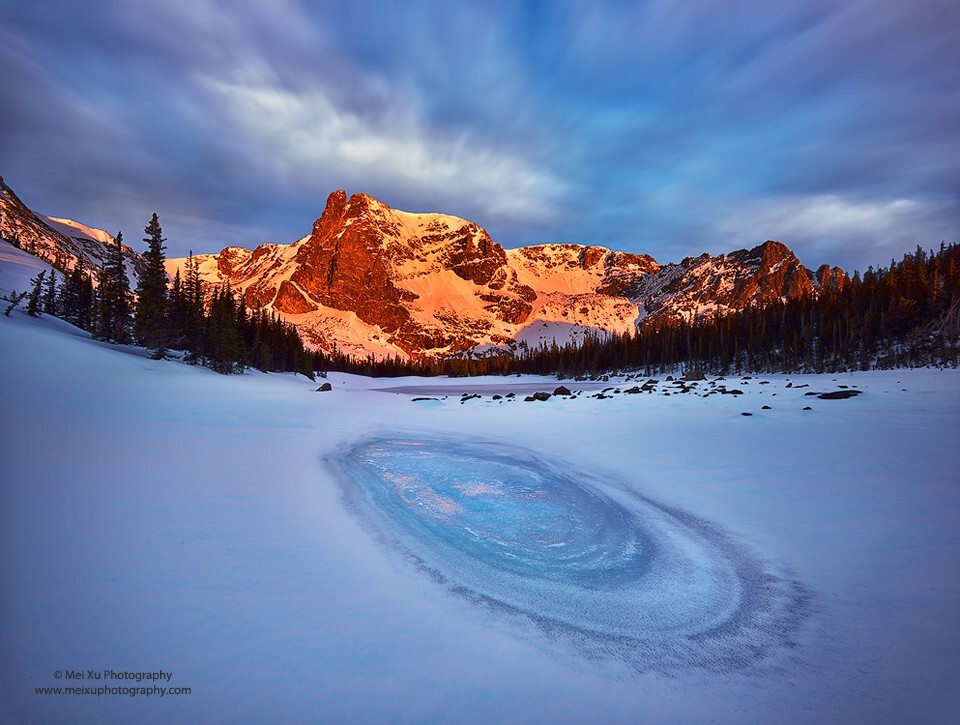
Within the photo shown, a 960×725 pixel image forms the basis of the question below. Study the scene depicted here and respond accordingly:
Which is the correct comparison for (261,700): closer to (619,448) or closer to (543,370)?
(619,448)

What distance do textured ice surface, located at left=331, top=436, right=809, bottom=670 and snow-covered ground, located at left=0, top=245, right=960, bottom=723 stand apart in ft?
0.11

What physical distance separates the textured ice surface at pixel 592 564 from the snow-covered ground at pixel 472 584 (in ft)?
0.11

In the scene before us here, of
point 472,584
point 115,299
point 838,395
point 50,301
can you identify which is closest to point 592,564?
point 472,584

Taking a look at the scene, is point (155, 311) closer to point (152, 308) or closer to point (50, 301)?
point (152, 308)

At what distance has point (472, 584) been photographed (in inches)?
165

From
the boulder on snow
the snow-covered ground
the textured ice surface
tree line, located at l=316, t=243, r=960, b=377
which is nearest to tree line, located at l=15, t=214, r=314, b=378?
the snow-covered ground

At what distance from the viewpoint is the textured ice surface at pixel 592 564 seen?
136 inches

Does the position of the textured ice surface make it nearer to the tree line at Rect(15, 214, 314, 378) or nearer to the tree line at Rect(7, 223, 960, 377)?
the tree line at Rect(7, 223, 960, 377)

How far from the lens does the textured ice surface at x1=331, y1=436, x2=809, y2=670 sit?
3463 mm

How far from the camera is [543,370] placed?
117 metres

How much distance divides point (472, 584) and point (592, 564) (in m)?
1.55

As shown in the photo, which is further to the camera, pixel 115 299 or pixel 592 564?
pixel 115 299

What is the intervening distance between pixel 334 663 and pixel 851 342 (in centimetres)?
6435

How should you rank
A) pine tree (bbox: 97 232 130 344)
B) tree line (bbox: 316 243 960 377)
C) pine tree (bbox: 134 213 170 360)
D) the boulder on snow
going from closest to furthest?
the boulder on snow < pine tree (bbox: 134 213 170 360) < pine tree (bbox: 97 232 130 344) < tree line (bbox: 316 243 960 377)
